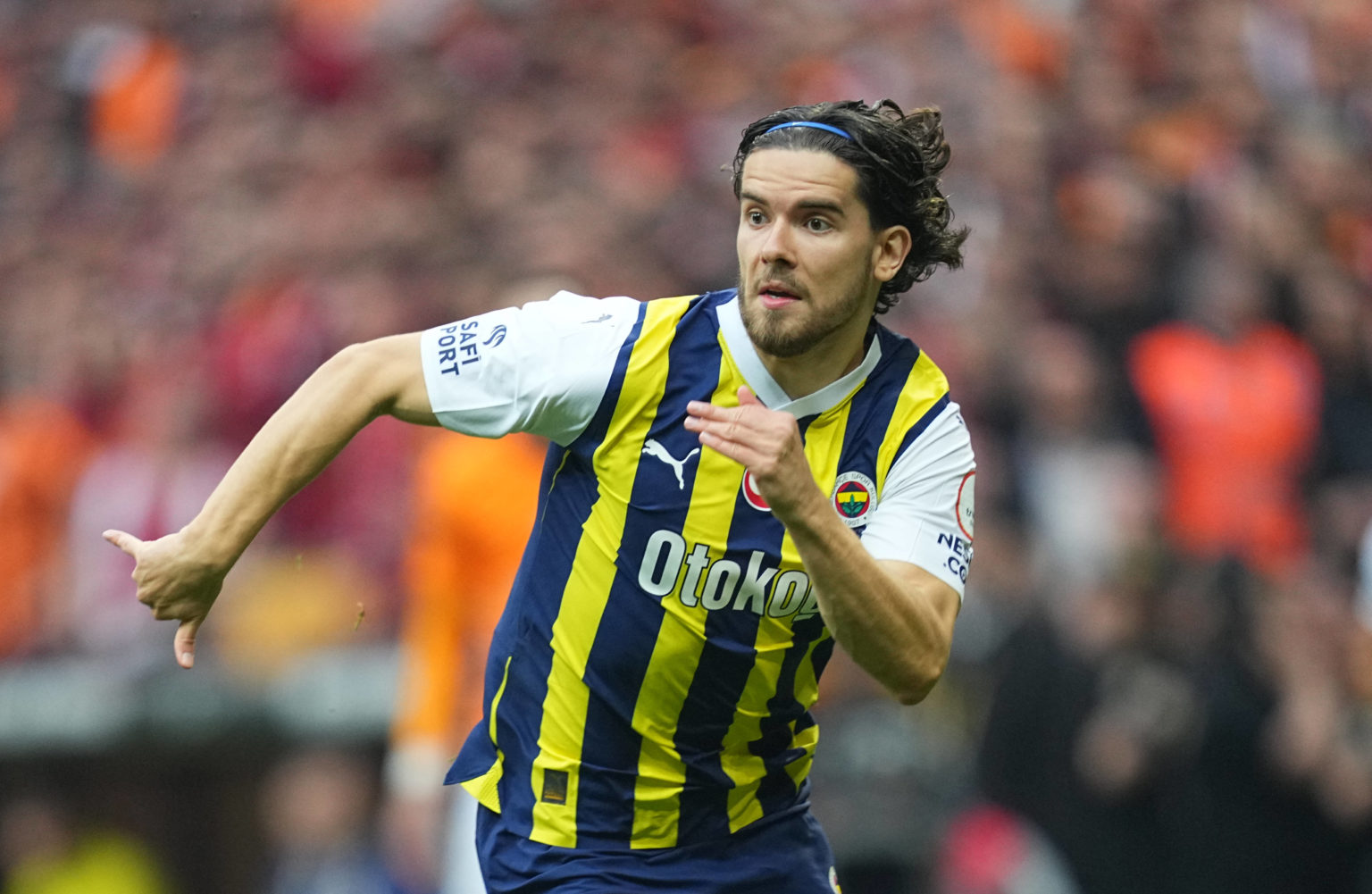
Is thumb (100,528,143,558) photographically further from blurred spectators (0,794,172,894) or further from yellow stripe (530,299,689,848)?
blurred spectators (0,794,172,894)

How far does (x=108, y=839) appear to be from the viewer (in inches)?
328

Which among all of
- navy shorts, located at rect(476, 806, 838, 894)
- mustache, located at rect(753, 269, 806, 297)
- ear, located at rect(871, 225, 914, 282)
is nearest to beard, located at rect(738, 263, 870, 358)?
mustache, located at rect(753, 269, 806, 297)

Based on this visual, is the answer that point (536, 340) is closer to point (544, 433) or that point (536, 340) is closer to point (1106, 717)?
point (544, 433)

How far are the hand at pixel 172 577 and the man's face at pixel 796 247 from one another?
123 centimetres

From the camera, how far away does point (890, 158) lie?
3.80 metres

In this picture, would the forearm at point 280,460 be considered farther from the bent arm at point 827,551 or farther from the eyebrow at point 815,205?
the eyebrow at point 815,205

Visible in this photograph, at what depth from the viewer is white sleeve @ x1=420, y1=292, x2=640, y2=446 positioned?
368cm

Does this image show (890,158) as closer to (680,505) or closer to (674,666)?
(680,505)

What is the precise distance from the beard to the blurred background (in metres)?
2.23

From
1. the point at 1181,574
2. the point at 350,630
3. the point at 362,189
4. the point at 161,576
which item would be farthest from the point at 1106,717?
the point at 362,189

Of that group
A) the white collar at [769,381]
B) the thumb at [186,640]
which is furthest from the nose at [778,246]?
the thumb at [186,640]

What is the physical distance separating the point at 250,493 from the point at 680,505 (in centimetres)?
89

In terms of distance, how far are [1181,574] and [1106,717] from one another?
0.67 m

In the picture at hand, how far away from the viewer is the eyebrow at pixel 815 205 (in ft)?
12.0
